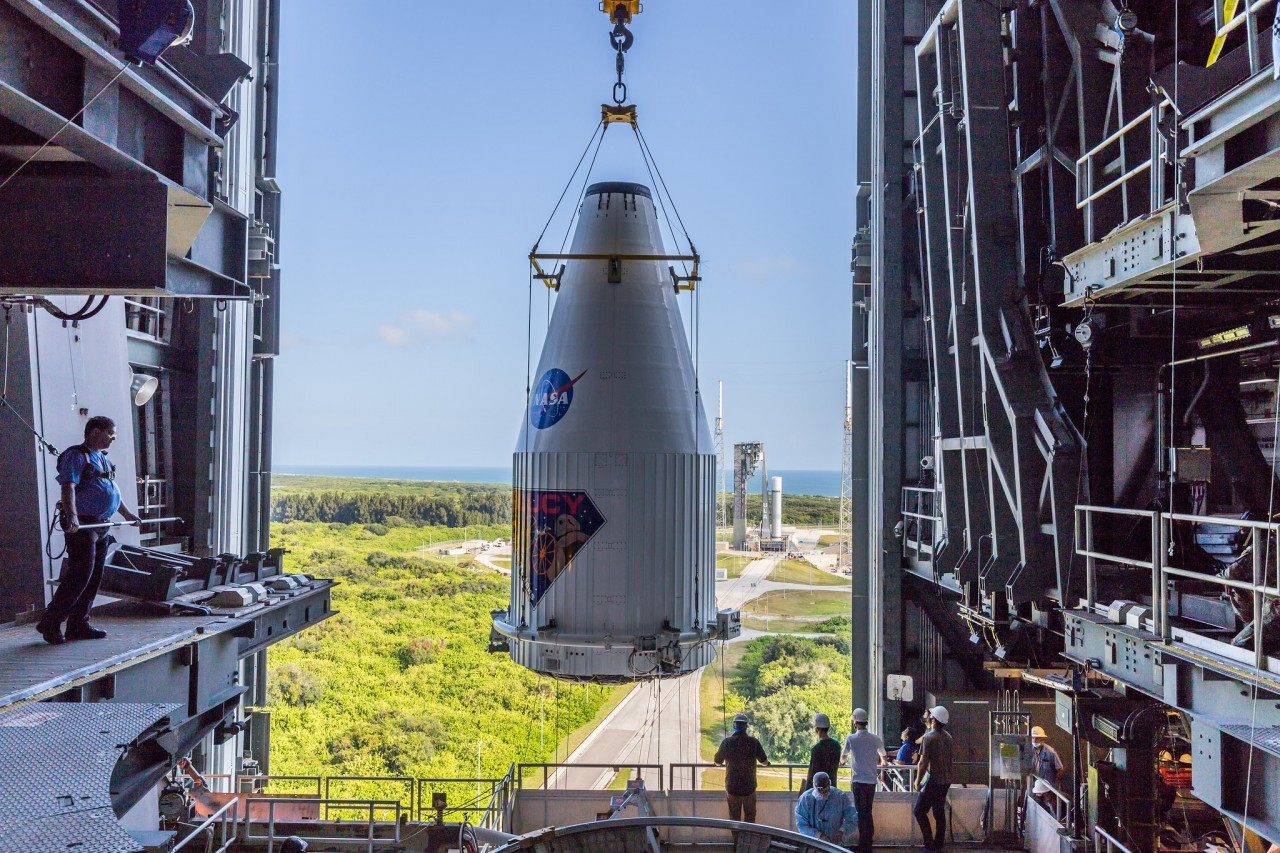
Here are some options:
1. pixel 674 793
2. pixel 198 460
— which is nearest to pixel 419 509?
pixel 198 460

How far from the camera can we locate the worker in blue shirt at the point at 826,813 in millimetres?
6410

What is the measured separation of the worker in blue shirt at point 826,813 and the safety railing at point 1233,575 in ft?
8.39

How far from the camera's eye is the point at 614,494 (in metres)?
8.80

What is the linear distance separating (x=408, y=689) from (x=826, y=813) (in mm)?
32428

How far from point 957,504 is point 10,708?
847cm

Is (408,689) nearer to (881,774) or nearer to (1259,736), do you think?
(881,774)

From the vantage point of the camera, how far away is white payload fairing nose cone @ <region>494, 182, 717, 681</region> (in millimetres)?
8797

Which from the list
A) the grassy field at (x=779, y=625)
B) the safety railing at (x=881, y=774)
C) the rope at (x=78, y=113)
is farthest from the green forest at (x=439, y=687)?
the rope at (x=78, y=113)

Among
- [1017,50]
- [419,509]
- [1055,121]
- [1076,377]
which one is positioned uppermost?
[1017,50]

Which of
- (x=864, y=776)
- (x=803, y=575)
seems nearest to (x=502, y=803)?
(x=864, y=776)

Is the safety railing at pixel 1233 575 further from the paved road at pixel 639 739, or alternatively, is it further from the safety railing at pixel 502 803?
the paved road at pixel 639 739

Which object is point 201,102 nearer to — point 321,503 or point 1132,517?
point 1132,517

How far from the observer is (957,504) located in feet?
30.8

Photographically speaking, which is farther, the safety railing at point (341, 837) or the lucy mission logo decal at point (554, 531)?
the lucy mission logo decal at point (554, 531)
